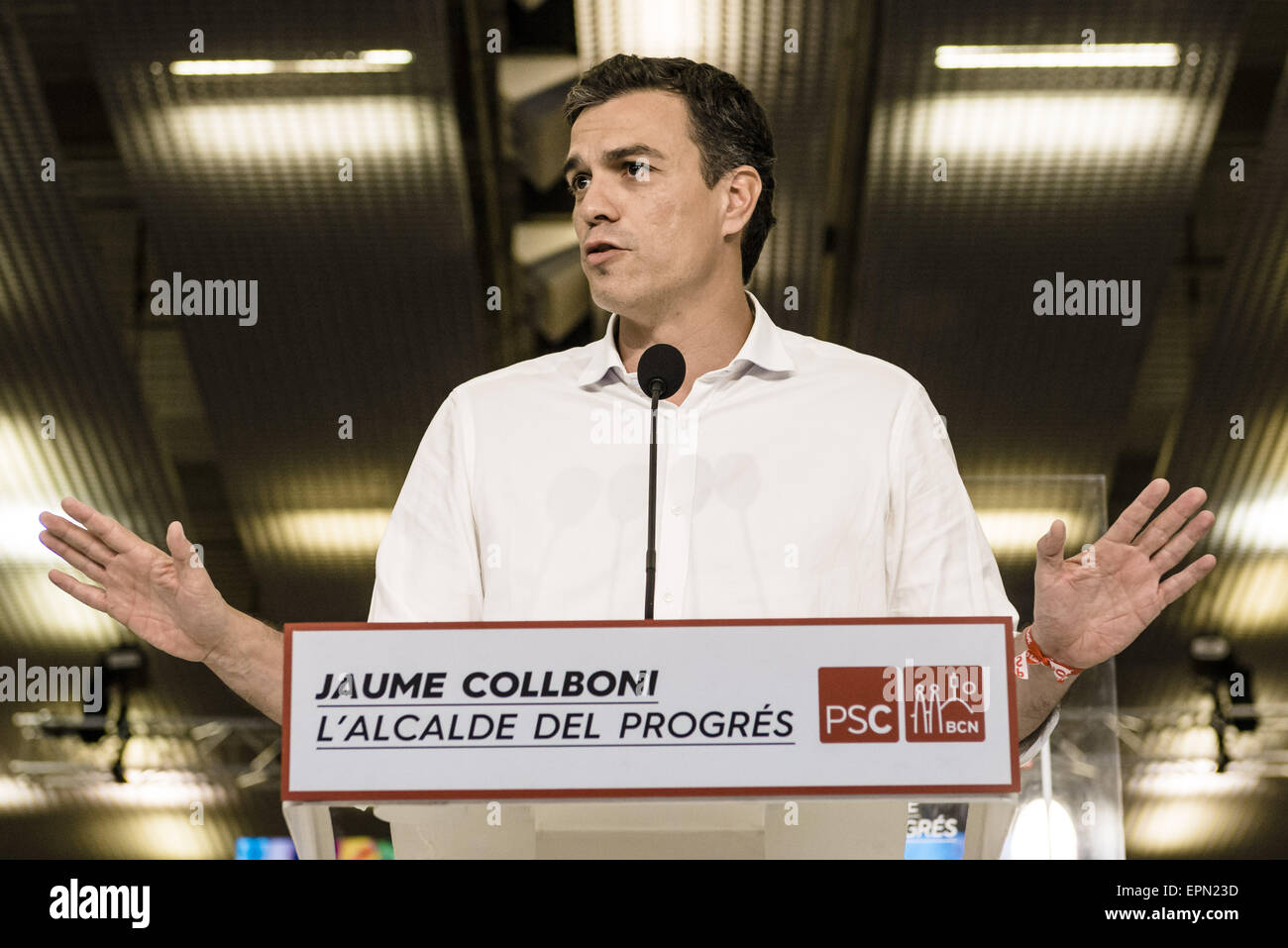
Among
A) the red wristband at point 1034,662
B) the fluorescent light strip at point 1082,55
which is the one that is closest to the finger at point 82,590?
the red wristband at point 1034,662

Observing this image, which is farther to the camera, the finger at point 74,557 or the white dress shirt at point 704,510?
the white dress shirt at point 704,510

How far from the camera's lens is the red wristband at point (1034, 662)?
1992 mm

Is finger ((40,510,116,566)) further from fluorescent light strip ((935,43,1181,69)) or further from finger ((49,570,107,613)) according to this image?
fluorescent light strip ((935,43,1181,69))

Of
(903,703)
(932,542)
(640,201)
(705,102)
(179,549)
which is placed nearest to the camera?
(903,703)

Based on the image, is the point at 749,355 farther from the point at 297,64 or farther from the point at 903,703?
the point at 297,64

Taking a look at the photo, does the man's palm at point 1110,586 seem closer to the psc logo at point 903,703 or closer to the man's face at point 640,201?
the psc logo at point 903,703

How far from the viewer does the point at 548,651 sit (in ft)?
5.75

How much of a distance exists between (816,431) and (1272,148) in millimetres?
1970

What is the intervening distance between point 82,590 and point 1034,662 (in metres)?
1.35

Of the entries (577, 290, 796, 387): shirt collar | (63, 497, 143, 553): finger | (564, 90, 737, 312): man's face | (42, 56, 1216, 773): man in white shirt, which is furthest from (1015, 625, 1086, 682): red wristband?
(63, 497, 143, 553): finger

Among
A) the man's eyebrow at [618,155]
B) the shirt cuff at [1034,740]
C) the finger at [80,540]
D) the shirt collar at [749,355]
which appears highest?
the man's eyebrow at [618,155]

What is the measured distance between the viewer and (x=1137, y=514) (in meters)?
1.94

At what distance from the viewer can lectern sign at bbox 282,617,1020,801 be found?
168 cm

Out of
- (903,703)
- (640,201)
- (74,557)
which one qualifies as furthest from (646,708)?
(640,201)
